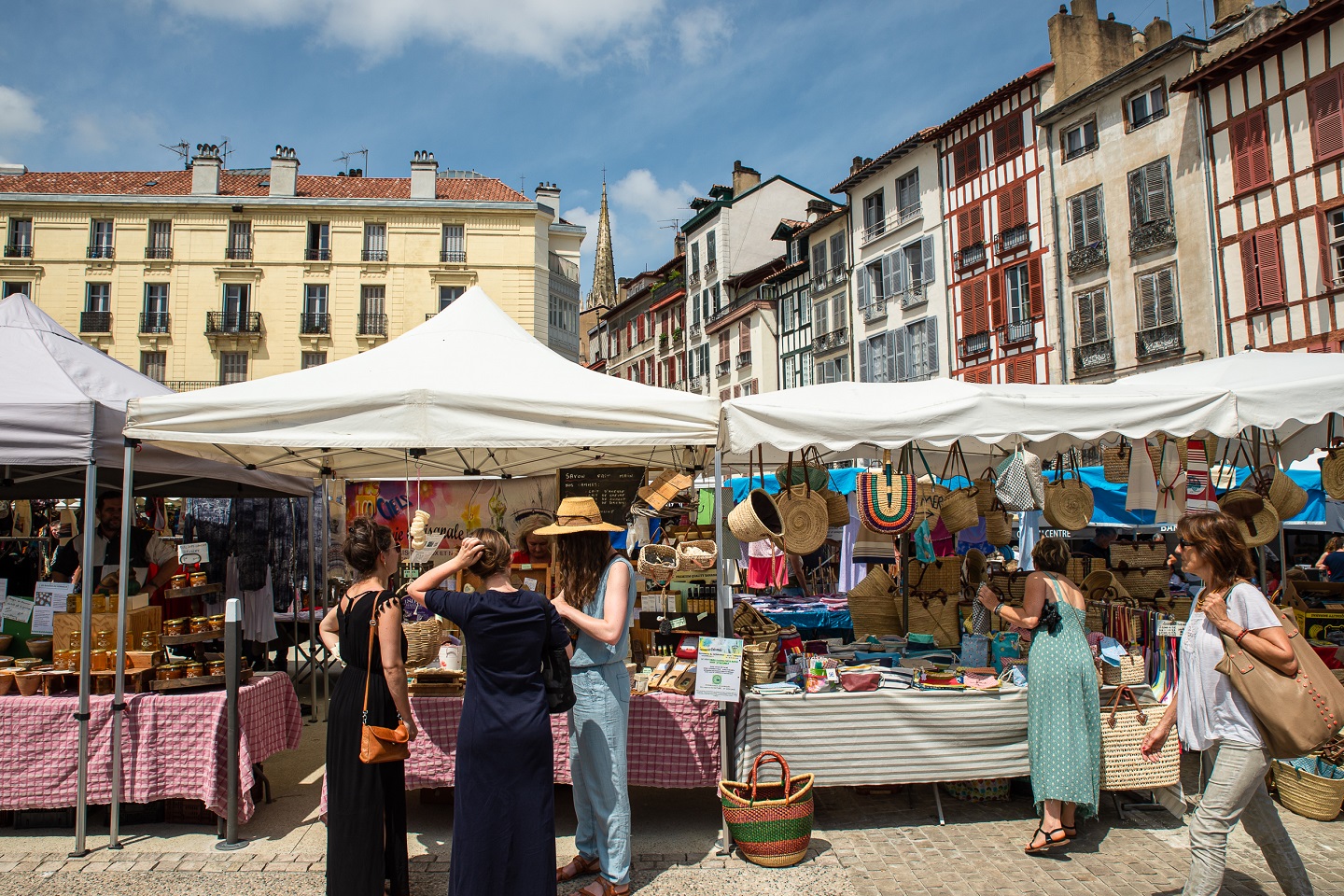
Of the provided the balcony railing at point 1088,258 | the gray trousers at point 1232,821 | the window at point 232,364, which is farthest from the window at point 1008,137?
the window at point 232,364

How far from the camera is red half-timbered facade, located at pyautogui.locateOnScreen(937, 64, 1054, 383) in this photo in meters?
20.0

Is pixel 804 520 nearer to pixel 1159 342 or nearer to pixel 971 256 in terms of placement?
pixel 1159 342

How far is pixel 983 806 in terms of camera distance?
468 cm

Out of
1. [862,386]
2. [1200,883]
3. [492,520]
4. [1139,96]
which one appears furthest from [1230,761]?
[1139,96]

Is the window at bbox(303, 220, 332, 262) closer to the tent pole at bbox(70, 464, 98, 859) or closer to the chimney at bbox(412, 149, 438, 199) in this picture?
the chimney at bbox(412, 149, 438, 199)

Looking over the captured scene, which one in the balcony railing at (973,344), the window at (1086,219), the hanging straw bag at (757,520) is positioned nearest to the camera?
the hanging straw bag at (757,520)

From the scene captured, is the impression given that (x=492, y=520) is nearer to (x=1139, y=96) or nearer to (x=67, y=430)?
(x=67, y=430)

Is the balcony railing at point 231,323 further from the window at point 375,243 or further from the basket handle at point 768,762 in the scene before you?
the basket handle at point 768,762

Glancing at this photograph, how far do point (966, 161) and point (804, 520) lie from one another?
65.9 feet

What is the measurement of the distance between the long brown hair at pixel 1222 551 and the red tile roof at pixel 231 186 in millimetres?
31373

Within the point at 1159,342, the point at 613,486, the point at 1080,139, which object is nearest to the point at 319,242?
the point at 1080,139

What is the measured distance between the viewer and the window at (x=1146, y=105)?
56.1ft

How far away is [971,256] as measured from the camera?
2189cm

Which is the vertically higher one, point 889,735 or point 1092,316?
point 1092,316
